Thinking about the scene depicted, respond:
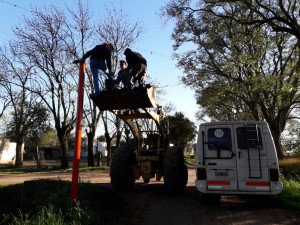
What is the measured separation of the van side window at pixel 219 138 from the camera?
972cm

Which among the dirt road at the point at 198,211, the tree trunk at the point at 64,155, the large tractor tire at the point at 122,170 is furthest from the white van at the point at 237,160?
the tree trunk at the point at 64,155

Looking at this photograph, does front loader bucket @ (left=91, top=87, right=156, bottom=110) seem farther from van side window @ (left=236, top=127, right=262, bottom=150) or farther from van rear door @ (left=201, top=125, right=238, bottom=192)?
van side window @ (left=236, top=127, right=262, bottom=150)

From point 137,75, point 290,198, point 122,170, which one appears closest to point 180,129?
point 122,170

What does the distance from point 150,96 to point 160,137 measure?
2.64 meters

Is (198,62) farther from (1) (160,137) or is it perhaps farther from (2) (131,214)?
(2) (131,214)

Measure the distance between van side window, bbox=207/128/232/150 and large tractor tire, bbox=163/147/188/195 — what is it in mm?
1467

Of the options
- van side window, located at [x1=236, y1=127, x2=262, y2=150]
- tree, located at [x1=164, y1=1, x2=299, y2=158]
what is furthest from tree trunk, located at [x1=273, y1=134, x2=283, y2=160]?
van side window, located at [x1=236, y1=127, x2=262, y2=150]

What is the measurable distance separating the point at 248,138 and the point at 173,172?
7.87ft

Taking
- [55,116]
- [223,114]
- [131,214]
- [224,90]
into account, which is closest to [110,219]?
[131,214]

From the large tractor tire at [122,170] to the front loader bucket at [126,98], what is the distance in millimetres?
1528

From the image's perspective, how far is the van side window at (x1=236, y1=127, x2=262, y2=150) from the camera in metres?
9.53

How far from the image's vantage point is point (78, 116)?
870 cm

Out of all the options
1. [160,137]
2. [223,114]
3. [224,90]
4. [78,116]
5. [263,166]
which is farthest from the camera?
[223,114]

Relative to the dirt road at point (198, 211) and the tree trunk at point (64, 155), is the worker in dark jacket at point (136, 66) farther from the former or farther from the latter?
the tree trunk at point (64, 155)
